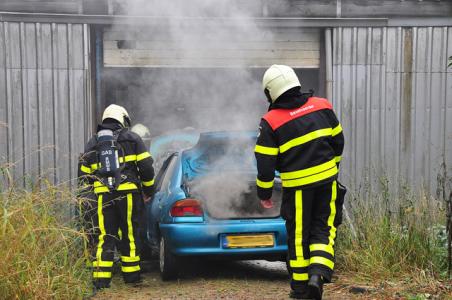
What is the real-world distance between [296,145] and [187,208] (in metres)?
1.65

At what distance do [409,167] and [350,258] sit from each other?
165 inches

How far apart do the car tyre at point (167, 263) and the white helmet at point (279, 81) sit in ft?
6.80

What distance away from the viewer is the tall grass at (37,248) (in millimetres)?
4434

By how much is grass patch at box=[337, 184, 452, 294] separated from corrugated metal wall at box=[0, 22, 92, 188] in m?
4.73

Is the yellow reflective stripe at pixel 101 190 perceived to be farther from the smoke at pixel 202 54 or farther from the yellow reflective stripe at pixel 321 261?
the smoke at pixel 202 54

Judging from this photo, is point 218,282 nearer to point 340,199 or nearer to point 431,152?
point 340,199

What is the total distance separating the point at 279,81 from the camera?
203 inches

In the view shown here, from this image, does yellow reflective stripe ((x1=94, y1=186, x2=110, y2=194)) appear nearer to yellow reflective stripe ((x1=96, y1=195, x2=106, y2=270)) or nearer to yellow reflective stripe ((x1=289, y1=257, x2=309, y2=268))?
yellow reflective stripe ((x1=96, y1=195, x2=106, y2=270))

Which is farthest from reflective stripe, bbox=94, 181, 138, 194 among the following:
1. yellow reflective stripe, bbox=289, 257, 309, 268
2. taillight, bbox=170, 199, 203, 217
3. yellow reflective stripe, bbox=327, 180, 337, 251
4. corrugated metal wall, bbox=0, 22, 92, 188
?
corrugated metal wall, bbox=0, 22, 92, 188

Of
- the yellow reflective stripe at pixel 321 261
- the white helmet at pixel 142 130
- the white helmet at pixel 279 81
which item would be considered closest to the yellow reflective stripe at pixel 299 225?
the yellow reflective stripe at pixel 321 261

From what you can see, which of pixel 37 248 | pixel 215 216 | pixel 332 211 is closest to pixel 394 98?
pixel 215 216

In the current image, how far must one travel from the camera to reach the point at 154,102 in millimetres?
12672

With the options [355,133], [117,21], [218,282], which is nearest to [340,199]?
[218,282]

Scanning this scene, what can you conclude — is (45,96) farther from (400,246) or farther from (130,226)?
(400,246)
